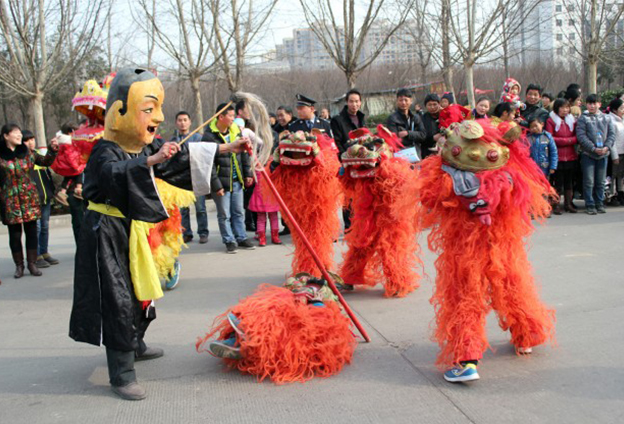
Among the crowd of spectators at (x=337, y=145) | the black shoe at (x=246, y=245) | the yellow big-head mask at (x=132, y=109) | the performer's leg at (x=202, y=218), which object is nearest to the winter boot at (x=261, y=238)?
the crowd of spectators at (x=337, y=145)

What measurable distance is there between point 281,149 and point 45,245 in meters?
4.03

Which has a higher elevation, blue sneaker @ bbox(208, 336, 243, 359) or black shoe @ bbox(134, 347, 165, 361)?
blue sneaker @ bbox(208, 336, 243, 359)

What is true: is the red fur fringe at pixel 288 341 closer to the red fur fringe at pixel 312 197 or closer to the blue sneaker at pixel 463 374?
the blue sneaker at pixel 463 374

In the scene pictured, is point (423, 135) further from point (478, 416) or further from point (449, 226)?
point (478, 416)

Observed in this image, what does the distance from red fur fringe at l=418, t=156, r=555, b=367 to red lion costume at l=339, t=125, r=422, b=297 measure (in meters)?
1.45

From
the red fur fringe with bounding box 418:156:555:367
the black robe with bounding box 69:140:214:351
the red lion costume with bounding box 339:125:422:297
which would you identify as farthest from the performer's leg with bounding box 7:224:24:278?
the red fur fringe with bounding box 418:156:555:367

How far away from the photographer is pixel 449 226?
136 inches

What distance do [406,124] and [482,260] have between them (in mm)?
3630

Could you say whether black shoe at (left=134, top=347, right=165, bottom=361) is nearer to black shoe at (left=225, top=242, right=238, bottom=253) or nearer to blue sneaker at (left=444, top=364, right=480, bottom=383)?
blue sneaker at (left=444, top=364, right=480, bottom=383)

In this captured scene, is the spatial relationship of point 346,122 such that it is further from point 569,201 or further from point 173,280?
point 569,201

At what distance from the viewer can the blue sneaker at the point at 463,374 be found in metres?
3.25

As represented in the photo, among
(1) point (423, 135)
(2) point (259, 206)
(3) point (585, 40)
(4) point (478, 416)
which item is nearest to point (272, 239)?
(2) point (259, 206)

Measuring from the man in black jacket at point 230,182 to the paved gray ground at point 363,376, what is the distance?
1.97 m

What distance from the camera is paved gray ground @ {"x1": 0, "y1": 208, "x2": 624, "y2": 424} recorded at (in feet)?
10.0
